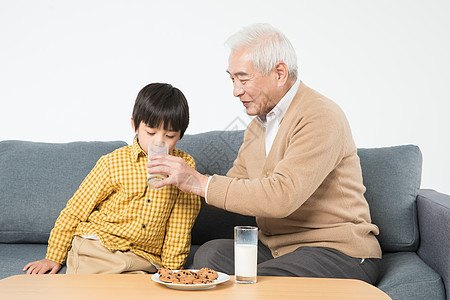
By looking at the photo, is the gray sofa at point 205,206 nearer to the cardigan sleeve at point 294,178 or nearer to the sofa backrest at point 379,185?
the sofa backrest at point 379,185

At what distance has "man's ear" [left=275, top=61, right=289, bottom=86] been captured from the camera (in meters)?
1.80

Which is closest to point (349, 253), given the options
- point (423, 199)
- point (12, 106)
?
point (423, 199)

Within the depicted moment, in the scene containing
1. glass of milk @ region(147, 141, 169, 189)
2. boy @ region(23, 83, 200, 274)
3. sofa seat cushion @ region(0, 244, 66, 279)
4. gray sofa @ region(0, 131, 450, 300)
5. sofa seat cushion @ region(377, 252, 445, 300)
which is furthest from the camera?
gray sofa @ region(0, 131, 450, 300)

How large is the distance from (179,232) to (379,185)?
911mm

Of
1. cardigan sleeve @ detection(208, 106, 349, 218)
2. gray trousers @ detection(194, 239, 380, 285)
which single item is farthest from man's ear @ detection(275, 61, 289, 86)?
gray trousers @ detection(194, 239, 380, 285)

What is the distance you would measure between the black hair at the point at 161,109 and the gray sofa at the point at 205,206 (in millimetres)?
492

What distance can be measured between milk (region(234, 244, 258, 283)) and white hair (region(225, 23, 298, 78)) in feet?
2.51

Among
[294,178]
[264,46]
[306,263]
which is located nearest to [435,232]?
[306,263]

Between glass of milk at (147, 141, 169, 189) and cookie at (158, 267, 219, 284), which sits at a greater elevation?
glass of milk at (147, 141, 169, 189)

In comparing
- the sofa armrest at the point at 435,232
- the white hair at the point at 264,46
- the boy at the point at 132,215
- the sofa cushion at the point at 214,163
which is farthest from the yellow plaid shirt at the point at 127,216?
the sofa armrest at the point at 435,232

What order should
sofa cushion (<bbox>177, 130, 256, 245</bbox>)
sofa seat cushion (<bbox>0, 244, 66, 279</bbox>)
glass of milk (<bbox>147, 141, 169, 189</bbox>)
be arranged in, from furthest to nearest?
sofa cushion (<bbox>177, 130, 256, 245</bbox>), sofa seat cushion (<bbox>0, 244, 66, 279</bbox>), glass of milk (<bbox>147, 141, 169, 189</bbox>)

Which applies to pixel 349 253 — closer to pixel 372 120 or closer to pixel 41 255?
pixel 41 255

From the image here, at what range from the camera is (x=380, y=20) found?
2982mm

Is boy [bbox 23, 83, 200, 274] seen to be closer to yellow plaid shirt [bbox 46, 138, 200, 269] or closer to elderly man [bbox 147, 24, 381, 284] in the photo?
yellow plaid shirt [bbox 46, 138, 200, 269]
